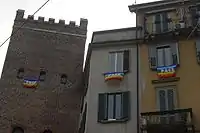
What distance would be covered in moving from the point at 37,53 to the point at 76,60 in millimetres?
3227

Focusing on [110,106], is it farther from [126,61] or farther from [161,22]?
[161,22]

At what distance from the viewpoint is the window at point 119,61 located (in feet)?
77.8

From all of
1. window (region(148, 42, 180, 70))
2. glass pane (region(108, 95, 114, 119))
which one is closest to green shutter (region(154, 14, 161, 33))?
window (region(148, 42, 180, 70))

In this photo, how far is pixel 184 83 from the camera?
21844mm

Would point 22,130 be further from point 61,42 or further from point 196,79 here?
point 196,79

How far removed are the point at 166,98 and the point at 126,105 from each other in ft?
7.34

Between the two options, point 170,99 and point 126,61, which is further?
point 126,61

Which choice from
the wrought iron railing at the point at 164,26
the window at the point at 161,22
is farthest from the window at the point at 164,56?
the window at the point at 161,22

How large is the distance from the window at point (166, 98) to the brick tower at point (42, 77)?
29.7 feet

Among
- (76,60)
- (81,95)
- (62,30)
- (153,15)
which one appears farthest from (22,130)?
(153,15)

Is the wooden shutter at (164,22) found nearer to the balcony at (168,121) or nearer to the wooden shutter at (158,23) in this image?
the wooden shutter at (158,23)

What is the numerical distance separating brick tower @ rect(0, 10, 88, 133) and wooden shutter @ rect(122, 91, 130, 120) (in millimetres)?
7680

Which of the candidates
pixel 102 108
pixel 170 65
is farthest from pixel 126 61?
pixel 102 108

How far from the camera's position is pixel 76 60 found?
3244 cm
